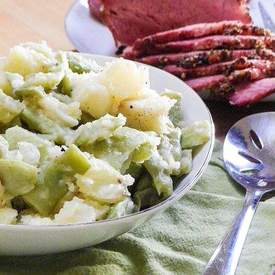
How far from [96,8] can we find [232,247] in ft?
3.29

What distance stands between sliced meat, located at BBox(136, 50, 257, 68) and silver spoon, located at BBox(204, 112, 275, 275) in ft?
0.86

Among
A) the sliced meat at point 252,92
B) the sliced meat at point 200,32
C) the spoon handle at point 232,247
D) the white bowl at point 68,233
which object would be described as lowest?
the sliced meat at point 252,92

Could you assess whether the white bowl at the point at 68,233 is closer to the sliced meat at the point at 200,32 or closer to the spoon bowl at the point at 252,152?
the spoon bowl at the point at 252,152

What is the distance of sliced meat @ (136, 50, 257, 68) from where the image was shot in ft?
5.24

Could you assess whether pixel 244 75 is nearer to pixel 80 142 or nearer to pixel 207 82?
pixel 207 82

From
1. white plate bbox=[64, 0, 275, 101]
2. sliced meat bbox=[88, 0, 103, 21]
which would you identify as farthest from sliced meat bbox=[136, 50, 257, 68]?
sliced meat bbox=[88, 0, 103, 21]

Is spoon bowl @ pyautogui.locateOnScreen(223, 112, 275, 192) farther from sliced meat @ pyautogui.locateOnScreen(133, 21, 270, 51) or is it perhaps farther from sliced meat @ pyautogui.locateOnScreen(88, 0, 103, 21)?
sliced meat @ pyautogui.locateOnScreen(88, 0, 103, 21)

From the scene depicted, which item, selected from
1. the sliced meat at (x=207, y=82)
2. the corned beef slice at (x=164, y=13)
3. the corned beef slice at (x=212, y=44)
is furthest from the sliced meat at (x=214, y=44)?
the corned beef slice at (x=164, y=13)

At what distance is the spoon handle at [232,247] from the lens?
1000 mm

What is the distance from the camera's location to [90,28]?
1815 millimetres

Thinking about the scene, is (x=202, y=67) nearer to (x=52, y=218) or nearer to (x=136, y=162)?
(x=136, y=162)

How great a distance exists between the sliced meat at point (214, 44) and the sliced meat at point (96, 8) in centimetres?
25

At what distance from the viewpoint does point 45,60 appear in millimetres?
1162

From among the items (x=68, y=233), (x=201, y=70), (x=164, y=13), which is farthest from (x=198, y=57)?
(x=68, y=233)
